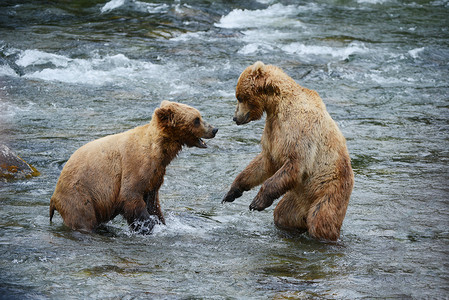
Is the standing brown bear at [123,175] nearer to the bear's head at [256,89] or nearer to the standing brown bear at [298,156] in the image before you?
the bear's head at [256,89]

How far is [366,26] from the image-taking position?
19.5 metres

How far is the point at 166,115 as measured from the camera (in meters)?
6.31

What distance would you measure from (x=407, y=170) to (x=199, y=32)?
10577mm

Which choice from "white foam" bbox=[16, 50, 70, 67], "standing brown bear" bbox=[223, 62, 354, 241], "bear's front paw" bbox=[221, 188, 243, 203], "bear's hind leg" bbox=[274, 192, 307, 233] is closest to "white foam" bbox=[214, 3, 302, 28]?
"white foam" bbox=[16, 50, 70, 67]

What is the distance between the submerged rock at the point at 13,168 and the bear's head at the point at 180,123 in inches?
95.8

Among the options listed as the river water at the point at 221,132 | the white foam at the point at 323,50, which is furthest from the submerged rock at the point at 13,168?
the white foam at the point at 323,50

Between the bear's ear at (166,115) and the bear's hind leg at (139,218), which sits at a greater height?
the bear's ear at (166,115)

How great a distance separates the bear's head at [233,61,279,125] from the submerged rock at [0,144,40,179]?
3.08m

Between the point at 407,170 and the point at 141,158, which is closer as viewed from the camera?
the point at 141,158

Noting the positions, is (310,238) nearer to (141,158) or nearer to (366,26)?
(141,158)

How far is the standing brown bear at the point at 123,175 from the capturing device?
19.4ft

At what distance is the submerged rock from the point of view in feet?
25.2

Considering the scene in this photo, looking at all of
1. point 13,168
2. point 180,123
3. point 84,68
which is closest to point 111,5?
point 84,68

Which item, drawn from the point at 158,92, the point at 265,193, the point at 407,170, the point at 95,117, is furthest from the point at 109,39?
the point at 265,193
